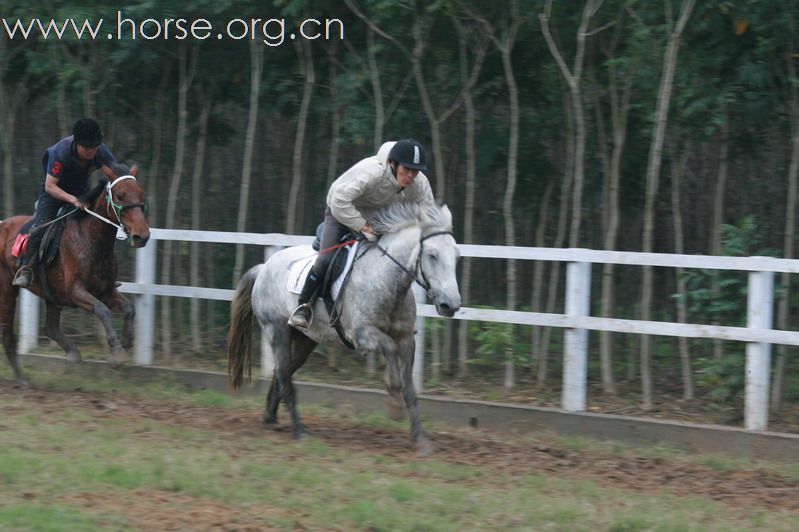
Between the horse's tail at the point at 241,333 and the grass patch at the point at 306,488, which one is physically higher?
the horse's tail at the point at 241,333

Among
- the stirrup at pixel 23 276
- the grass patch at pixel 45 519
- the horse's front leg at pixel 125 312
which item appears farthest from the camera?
the stirrup at pixel 23 276

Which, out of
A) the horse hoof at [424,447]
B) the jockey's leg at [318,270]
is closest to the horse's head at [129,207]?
the jockey's leg at [318,270]

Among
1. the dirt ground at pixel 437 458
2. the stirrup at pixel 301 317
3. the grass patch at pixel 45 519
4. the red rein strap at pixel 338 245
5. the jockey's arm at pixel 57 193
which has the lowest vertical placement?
the dirt ground at pixel 437 458

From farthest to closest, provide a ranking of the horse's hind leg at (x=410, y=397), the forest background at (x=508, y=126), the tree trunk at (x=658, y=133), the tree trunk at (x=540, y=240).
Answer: the tree trunk at (x=540, y=240)
the forest background at (x=508, y=126)
the tree trunk at (x=658, y=133)
the horse's hind leg at (x=410, y=397)

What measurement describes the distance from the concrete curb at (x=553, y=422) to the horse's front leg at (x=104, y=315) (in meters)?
1.40

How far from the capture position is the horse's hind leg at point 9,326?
34.1 feet

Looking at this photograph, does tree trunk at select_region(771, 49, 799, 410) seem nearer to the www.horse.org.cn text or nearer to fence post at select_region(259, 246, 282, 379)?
the www.horse.org.cn text

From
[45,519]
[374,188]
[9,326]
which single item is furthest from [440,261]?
[9,326]

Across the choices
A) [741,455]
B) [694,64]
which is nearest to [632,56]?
[694,64]

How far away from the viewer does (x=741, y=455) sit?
7762mm

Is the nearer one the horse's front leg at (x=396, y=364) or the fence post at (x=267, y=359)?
the horse's front leg at (x=396, y=364)

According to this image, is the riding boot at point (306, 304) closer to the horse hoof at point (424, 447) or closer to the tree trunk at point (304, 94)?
the horse hoof at point (424, 447)

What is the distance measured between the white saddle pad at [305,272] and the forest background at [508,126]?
198 cm

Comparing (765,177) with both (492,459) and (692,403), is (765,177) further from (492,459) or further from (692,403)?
(492,459)
